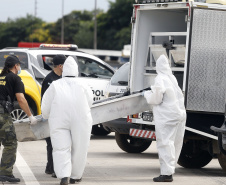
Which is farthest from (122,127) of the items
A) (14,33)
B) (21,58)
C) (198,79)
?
(14,33)

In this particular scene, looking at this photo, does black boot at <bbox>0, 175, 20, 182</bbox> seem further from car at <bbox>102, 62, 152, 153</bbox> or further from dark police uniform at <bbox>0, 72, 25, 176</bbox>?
car at <bbox>102, 62, 152, 153</bbox>

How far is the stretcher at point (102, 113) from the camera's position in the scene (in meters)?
10.3

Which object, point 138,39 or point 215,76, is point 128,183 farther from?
point 138,39

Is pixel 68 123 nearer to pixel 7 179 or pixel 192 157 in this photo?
pixel 7 179

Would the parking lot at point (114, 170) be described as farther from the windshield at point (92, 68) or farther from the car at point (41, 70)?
the windshield at point (92, 68)

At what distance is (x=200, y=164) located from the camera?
1237 centimetres

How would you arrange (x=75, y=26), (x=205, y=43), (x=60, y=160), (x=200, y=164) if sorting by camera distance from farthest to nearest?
(x=75, y=26) → (x=200, y=164) → (x=205, y=43) → (x=60, y=160)

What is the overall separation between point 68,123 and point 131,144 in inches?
193

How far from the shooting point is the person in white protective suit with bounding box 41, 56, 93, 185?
9656 mm

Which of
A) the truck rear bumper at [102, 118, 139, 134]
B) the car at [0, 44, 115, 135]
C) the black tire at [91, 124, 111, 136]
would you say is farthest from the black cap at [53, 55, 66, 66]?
the black tire at [91, 124, 111, 136]

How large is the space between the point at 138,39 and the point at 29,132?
10.3 ft

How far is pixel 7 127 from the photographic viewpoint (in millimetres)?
10125

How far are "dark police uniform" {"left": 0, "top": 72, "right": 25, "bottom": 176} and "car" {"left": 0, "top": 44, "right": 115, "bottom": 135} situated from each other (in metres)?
5.69

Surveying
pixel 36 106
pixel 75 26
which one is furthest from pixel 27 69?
pixel 75 26
